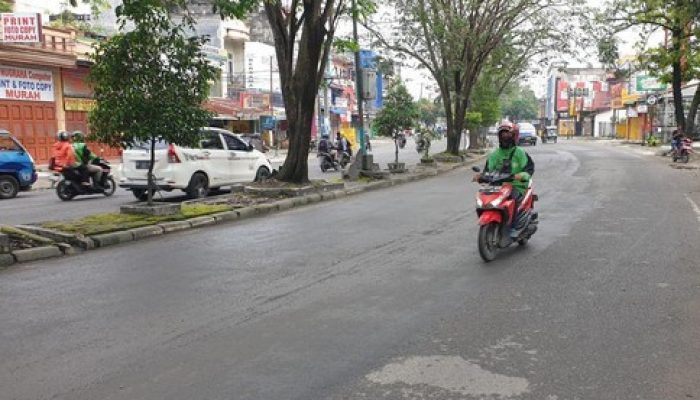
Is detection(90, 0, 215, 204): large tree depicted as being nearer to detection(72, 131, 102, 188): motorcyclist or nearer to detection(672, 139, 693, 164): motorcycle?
detection(72, 131, 102, 188): motorcyclist

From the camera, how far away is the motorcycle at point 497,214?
7.87 meters

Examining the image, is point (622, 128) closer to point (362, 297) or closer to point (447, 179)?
point (447, 179)

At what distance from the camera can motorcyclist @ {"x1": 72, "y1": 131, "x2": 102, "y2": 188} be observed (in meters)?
15.9

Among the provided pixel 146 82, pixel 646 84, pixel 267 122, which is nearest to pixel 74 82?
pixel 267 122

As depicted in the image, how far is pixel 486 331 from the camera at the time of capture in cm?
521

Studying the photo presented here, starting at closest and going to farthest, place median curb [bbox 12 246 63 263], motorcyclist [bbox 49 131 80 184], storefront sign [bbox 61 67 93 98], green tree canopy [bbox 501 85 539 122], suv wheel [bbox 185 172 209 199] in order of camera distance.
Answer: median curb [bbox 12 246 63 263]
suv wheel [bbox 185 172 209 199]
motorcyclist [bbox 49 131 80 184]
storefront sign [bbox 61 67 93 98]
green tree canopy [bbox 501 85 539 122]

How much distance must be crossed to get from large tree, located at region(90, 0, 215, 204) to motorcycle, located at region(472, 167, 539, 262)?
5.53m

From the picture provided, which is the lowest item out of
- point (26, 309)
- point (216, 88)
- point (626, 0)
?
point (26, 309)

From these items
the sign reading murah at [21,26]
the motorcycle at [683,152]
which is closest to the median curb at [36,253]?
the sign reading murah at [21,26]

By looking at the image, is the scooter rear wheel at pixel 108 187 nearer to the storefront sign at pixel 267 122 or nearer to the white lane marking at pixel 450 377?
the white lane marking at pixel 450 377

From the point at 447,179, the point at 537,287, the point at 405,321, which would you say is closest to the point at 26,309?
the point at 405,321

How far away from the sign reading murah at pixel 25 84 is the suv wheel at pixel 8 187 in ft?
34.3

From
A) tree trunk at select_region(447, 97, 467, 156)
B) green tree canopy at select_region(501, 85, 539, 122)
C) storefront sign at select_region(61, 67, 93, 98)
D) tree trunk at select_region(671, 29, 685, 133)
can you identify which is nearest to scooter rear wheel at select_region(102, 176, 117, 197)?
storefront sign at select_region(61, 67, 93, 98)

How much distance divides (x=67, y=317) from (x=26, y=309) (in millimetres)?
602
